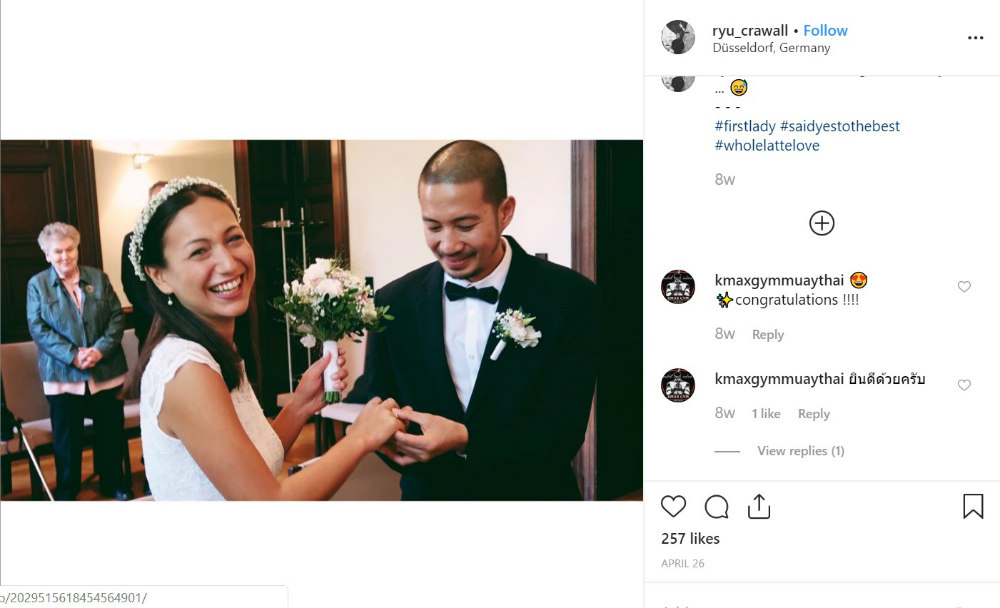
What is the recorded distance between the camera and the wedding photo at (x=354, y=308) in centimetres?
118

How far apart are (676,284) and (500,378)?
41 cm

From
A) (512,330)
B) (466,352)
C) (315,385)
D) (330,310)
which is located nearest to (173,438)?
(315,385)

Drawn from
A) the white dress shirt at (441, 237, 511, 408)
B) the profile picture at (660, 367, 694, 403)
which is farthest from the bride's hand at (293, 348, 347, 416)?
the profile picture at (660, 367, 694, 403)

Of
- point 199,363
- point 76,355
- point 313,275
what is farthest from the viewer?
point 76,355

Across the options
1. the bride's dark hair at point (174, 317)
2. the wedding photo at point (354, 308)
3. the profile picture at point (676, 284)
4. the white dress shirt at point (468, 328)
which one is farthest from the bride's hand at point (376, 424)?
the profile picture at point (676, 284)

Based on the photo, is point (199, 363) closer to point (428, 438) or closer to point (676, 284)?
point (428, 438)

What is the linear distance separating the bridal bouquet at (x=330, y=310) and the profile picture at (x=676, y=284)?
1.90 ft

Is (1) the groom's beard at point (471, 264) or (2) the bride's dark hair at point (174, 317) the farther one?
(1) the groom's beard at point (471, 264)

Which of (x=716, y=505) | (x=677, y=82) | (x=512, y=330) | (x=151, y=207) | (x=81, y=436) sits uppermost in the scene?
(x=677, y=82)

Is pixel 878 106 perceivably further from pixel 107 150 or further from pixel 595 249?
pixel 107 150

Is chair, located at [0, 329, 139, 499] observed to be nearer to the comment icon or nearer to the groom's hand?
the groom's hand

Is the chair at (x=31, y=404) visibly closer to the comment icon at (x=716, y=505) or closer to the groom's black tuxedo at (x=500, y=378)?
the groom's black tuxedo at (x=500, y=378)

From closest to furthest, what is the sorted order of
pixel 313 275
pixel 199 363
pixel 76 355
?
pixel 199 363
pixel 313 275
pixel 76 355

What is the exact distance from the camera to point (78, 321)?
4.20 ft
